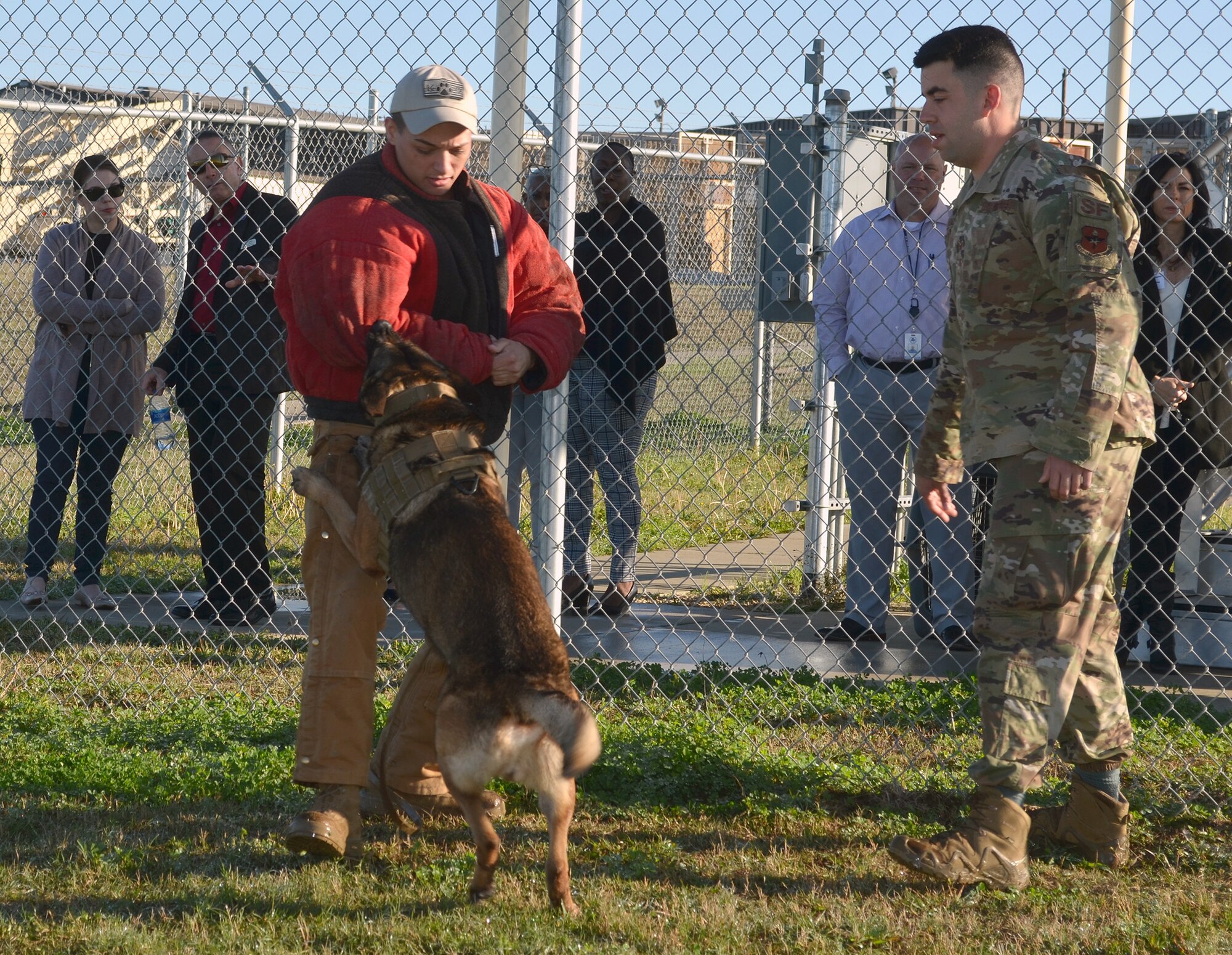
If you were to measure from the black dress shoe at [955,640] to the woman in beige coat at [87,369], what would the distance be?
4191 millimetres

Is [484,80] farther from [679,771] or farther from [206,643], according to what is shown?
[206,643]

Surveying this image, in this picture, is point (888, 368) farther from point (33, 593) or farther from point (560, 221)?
point (33, 593)

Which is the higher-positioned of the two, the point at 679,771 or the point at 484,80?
the point at 484,80

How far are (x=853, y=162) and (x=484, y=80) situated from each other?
3189mm

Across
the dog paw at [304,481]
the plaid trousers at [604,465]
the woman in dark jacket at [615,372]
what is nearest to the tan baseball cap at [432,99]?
the dog paw at [304,481]

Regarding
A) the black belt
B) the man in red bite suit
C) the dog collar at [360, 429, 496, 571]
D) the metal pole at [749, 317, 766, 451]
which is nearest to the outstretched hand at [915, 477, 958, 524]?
the man in red bite suit

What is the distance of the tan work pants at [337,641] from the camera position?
3.44 metres

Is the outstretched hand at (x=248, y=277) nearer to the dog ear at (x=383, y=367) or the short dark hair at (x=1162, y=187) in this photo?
the dog ear at (x=383, y=367)

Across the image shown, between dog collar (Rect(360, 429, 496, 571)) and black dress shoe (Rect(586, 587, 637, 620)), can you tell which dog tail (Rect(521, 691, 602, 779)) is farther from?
black dress shoe (Rect(586, 587, 637, 620))

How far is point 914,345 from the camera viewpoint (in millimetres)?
5574

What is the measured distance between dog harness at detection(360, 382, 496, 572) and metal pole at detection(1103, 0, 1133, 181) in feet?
8.32

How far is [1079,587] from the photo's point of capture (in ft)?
10.5

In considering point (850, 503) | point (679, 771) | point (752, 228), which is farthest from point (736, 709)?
point (752, 228)

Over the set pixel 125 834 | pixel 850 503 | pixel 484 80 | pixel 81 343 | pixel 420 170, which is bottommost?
pixel 125 834
